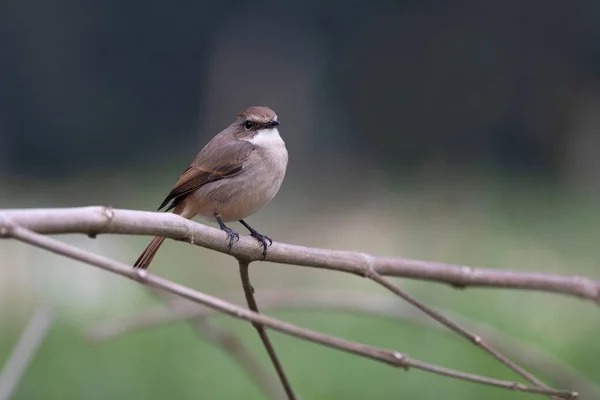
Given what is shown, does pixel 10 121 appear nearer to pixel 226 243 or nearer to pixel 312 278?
pixel 312 278

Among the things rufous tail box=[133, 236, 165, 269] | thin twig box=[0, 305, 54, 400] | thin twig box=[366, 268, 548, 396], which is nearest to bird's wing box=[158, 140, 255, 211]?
rufous tail box=[133, 236, 165, 269]

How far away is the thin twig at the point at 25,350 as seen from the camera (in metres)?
2.75

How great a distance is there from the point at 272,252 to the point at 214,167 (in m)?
1.87

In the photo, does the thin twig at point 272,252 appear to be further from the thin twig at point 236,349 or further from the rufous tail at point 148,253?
the rufous tail at point 148,253

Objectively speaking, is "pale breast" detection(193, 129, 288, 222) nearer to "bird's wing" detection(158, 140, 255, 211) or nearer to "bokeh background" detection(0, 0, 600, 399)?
"bird's wing" detection(158, 140, 255, 211)

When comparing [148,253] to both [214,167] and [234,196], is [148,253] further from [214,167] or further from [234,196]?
[214,167]

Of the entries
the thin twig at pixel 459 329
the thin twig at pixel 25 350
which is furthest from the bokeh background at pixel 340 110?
the thin twig at pixel 459 329

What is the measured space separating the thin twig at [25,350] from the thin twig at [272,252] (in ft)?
2.39

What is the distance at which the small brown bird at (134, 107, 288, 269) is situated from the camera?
4.07 metres

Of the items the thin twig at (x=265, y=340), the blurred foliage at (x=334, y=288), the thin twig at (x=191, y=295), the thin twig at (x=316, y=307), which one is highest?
the thin twig at (x=191, y=295)

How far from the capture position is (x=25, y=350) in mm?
2986

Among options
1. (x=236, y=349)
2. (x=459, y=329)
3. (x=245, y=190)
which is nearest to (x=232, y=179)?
(x=245, y=190)

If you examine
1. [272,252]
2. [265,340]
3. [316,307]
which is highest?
[272,252]

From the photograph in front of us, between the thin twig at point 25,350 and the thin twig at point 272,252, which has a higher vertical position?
the thin twig at point 272,252
